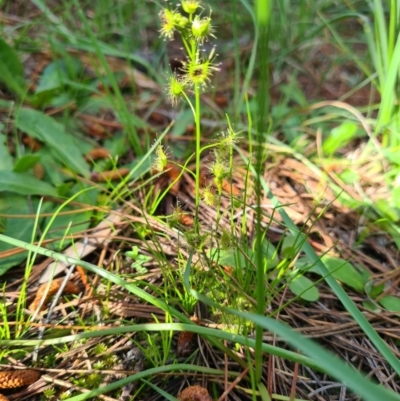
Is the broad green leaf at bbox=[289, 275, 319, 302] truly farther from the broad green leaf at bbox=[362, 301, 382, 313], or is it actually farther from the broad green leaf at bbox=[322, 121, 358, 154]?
the broad green leaf at bbox=[322, 121, 358, 154]

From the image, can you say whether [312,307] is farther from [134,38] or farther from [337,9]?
[337,9]

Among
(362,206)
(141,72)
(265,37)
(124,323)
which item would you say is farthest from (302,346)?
(141,72)

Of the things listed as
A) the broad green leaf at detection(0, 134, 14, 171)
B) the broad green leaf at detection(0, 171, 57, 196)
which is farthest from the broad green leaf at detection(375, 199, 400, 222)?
the broad green leaf at detection(0, 134, 14, 171)

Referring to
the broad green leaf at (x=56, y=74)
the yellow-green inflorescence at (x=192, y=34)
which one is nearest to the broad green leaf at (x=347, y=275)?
the yellow-green inflorescence at (x=192, y=34)

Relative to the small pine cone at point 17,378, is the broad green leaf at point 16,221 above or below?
above

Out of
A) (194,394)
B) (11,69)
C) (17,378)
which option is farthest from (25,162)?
(194,394)

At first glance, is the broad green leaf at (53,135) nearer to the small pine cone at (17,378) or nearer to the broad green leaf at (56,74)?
the broad green leaf at (56,74)

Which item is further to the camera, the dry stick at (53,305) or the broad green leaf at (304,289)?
the broad green leaf at (304,289)
